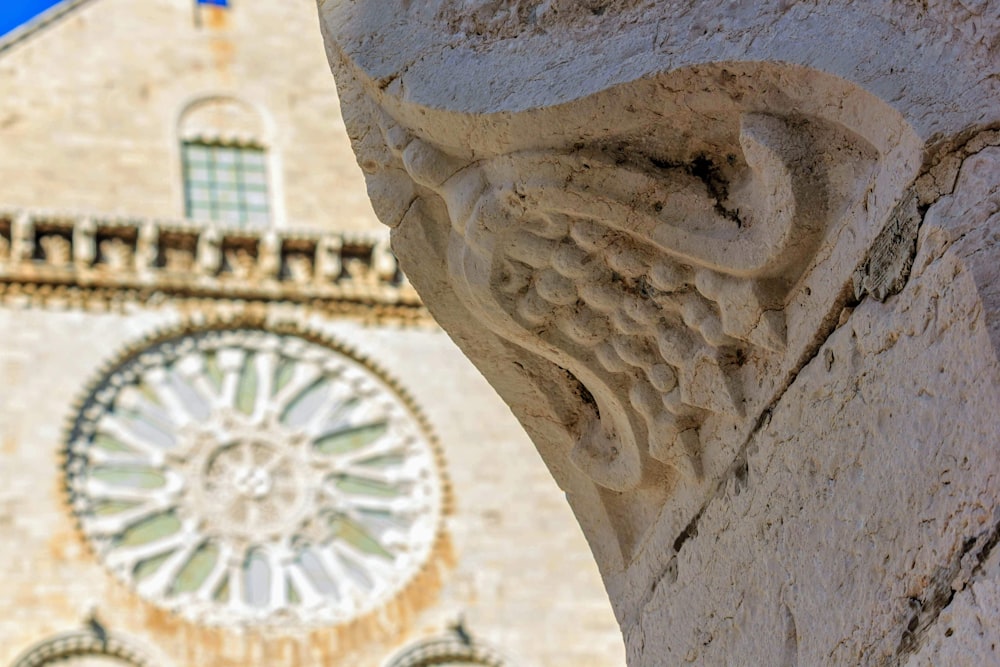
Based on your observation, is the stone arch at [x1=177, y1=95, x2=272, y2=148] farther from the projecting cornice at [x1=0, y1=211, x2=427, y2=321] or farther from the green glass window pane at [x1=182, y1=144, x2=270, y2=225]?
the projecting cornice at [x1=0, y1=211, x2=427, y2=321]

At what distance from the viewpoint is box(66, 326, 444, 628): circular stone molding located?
12797 mm

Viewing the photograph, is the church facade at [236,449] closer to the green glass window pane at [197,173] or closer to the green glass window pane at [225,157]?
the green glass window pane at [197,173]

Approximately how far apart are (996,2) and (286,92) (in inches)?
548

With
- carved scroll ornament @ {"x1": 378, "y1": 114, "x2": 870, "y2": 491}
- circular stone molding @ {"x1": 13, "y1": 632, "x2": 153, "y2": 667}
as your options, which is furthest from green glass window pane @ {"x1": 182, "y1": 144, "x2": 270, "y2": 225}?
carved scroll ornament @ {"x1": 378, "y1": 114, "x2": 870, "y2": 491}

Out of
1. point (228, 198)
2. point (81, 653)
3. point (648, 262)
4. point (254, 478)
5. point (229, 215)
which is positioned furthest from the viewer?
point (228, 198)

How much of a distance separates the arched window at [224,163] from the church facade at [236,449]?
54mm

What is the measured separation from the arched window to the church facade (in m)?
0.05

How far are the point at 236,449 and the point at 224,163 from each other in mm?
2860

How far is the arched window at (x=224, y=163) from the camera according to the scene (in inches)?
583

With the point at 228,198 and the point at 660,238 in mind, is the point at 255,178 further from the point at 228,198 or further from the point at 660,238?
the point at 660,238

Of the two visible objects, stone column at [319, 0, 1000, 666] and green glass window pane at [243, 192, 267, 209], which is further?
green glass window pane at [243, 192, 267, 209]

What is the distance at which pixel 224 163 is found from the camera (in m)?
15.1

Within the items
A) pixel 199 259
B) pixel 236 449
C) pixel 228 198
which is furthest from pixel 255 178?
pixel 236 449

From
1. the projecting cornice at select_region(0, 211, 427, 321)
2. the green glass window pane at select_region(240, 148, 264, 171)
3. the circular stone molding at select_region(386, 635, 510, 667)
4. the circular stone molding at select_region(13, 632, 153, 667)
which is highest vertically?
the green glass window pane at select_region(240, 148, 264, 171)
